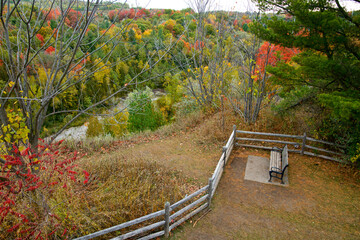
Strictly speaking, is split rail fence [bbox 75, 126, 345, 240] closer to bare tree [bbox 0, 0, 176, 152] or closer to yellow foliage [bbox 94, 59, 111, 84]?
bare tree [bbox 0, 0, 176, 152]

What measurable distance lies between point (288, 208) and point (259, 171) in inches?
71.2

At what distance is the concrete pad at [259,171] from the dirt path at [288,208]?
7.4 inches

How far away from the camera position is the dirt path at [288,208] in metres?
5.00

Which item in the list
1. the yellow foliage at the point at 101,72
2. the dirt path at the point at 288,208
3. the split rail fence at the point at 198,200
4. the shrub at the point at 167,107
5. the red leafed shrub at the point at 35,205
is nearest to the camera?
the red leafed shrub at the point at 35,205

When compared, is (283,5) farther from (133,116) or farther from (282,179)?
(133,116)

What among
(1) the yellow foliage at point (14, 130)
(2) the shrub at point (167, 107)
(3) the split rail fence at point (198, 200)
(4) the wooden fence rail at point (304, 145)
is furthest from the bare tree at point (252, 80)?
(2) the shrub at point (167, 107)

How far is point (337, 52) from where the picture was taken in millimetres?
6684

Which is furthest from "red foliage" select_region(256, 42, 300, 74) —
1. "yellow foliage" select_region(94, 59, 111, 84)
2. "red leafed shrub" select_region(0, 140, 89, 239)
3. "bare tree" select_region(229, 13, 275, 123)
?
"red leafed shrub" select_region(0, 140, 89, 239)

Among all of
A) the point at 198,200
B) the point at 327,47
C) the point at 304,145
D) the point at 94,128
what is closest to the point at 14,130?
the point at 198,200

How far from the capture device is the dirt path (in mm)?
5004

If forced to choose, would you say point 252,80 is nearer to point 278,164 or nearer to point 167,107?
point 278,164

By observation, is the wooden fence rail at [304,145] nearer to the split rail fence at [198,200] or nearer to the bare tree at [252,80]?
the split rail fence at [198,200]

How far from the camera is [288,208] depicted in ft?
19.0

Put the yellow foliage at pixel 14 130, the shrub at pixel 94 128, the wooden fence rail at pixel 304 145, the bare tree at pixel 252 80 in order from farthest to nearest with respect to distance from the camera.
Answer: the shrub at pixel 94 128, the bare tree at pixel 252 80, the wooden fence rail at pixel 304 145, the yellow foliage at pixel 14 130
